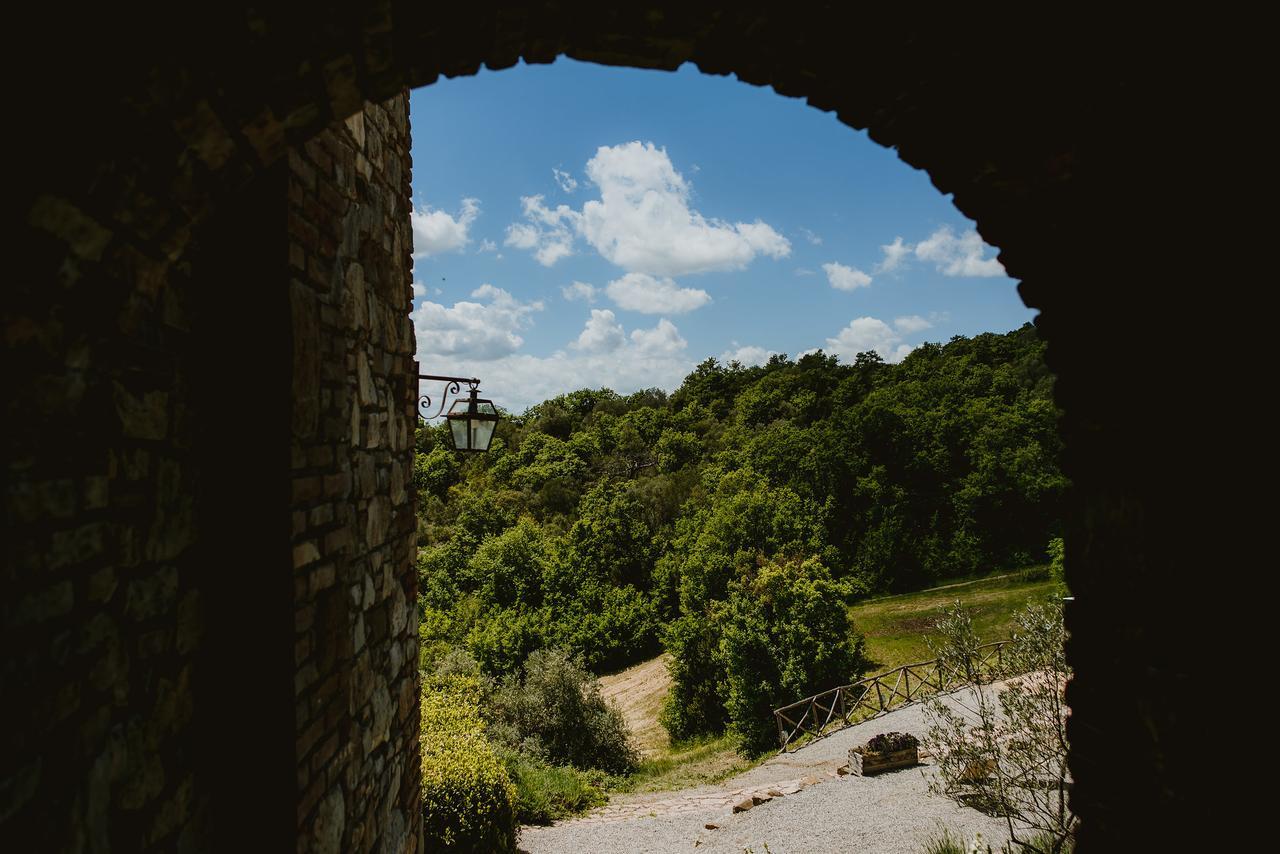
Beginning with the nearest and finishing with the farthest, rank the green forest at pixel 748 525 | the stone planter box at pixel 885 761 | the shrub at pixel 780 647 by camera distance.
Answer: the stone planter box at pixel 885 761
the shrub at pixel 780 647
the green forest at pixel 748 525

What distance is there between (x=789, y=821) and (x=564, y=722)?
7168mm

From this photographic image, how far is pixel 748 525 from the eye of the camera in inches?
920

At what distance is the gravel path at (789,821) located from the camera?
8320mm

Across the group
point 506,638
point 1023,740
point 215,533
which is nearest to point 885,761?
point 1023,740

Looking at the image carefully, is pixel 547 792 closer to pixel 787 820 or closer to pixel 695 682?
pixel 787 820

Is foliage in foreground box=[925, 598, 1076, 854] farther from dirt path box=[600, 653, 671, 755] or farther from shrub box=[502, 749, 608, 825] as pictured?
dirt path box=[600, 653, 671, 755]

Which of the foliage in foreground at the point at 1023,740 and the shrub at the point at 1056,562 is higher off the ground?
the foliage in foreground at the point at 1023,740

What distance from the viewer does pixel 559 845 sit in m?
9.08

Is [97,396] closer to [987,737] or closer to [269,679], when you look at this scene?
[269,679]

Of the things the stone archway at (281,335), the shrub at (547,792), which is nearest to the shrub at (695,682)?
the shrub at (547,792)

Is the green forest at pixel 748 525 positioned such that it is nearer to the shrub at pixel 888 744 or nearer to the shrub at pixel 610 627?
the shrub at pixel 610 627

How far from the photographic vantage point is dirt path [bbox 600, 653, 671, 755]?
20.5 meters

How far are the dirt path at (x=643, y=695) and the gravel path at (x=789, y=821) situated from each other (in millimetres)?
A: 8566

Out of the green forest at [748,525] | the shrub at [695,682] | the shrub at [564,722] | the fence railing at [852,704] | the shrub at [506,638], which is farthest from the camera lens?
the shrub at [506,638]
